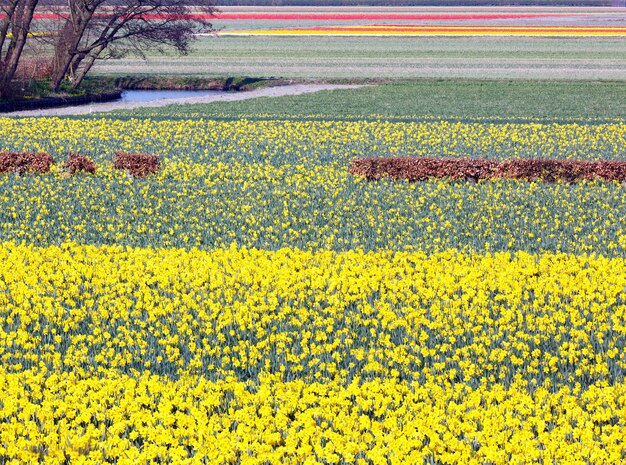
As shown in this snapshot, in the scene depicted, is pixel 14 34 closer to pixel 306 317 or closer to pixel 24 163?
pixel 24 163

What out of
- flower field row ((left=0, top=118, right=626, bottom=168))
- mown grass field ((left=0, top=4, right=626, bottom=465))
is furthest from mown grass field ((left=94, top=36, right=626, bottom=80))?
mown grass field ((left=0, top=4, right=626, bottom=465))

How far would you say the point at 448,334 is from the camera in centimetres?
1051

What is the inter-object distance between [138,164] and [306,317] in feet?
38.2

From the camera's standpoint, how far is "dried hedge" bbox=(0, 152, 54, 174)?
70.5 feet

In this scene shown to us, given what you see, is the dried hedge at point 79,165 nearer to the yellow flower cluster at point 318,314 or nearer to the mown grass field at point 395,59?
the yellow flower cluster at point 318,314

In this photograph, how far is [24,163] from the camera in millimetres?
21656

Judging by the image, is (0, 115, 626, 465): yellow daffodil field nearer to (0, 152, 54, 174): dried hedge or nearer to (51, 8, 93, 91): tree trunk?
(0, 152, 54, 174): dried hedge

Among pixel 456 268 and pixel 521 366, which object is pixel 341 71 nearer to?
pixel 456 268

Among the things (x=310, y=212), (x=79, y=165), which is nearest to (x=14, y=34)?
(x=79, y=165)

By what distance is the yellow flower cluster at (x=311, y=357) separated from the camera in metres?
7.66

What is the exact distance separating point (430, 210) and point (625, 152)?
9945 millimetres

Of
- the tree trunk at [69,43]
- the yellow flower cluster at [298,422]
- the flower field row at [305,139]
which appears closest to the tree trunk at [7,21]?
the tree trunk at [69,43]

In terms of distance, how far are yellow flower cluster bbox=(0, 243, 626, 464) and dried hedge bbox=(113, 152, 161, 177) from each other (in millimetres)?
7456

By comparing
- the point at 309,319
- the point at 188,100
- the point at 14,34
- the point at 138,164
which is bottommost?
the point at 188,100
